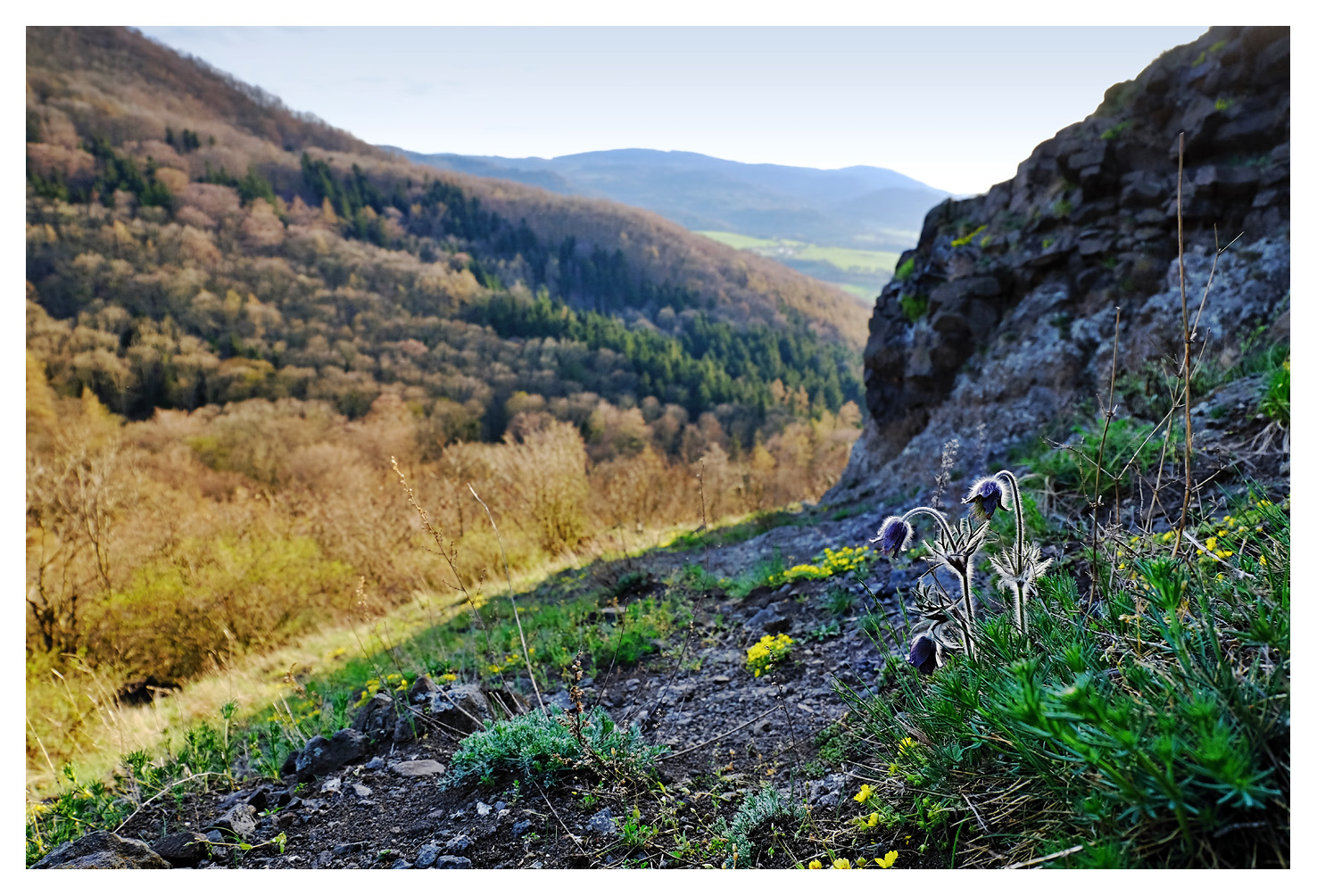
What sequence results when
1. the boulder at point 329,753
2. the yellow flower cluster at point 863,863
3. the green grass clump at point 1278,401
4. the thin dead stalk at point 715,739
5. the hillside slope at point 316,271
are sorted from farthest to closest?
the hillside slope at point 316,271 → the green grass clump at point 1278,401 → the boulder at point 329,753 → the thin dead stalk at point 715,739 → the yellow flower cluster at point 863,863

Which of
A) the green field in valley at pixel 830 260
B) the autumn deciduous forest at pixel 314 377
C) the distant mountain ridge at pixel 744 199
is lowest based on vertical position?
the autumn deciduous forest at pixel 314 377

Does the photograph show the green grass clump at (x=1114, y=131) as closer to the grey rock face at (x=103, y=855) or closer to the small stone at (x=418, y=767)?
the small stone at (x=418, y=767)

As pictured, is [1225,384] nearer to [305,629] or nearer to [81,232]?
[305,629]

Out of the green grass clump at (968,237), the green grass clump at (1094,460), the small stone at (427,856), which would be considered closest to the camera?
the small stone at (427,856)

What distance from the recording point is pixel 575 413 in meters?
29.7

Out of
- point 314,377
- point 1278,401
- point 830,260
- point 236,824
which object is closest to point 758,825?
point 236,824

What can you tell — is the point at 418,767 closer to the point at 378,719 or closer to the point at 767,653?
the point at 378,719

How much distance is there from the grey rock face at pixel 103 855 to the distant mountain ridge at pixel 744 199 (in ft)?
169

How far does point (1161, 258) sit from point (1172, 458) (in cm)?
281

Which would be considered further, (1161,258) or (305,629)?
(305,629)

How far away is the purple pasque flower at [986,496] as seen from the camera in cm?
162

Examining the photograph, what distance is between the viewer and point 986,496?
1.65 meters

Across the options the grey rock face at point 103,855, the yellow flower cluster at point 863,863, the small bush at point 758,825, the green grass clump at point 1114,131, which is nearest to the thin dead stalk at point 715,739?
the small bush at point 758,825
